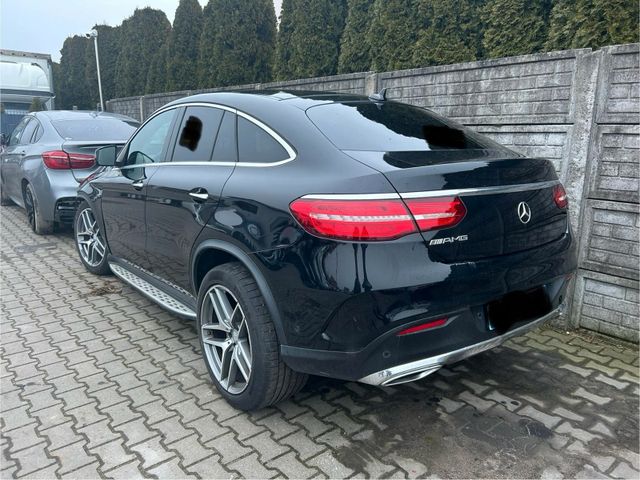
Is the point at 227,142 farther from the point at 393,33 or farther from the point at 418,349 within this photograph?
the point at 393,33

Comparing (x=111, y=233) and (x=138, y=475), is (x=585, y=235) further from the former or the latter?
(x=111, y=233)

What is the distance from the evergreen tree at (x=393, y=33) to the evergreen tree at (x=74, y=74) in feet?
65.1

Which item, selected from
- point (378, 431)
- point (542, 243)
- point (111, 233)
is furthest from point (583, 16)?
point (111, 233)

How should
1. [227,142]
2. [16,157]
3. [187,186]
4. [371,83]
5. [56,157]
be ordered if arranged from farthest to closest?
[16,157], [56,157], [371,83], [187,186], [227,142]

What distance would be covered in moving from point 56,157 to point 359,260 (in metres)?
5.28

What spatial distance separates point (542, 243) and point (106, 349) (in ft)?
9.83

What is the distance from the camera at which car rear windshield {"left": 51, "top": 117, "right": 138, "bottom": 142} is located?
6.29m

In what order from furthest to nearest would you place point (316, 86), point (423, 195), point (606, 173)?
point (316, 86) < point (606, 173) < point (423, 195)

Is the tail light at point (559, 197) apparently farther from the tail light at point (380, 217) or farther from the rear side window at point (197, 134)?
the rear side window at point (197, 134)

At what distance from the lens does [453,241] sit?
215 cm

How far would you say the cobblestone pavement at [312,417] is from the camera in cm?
236

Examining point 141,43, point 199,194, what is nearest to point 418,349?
point 199,194

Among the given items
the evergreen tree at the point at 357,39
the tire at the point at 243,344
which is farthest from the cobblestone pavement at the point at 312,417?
the evergreen tree at the point at 357,39

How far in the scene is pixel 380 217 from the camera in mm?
2068
